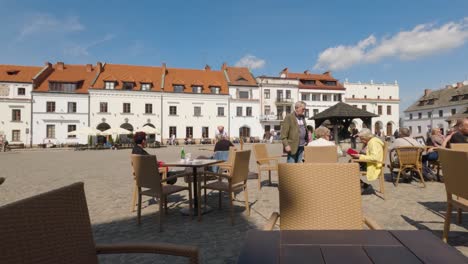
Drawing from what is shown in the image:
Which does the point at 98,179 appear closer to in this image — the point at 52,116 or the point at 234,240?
the point at 234,240

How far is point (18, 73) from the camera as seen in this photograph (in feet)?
124

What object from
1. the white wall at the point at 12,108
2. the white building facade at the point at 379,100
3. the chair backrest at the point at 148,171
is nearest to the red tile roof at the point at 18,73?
the white wall at the point at 12,108

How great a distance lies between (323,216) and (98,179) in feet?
27.5

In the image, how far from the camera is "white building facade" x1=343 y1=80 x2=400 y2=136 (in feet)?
176

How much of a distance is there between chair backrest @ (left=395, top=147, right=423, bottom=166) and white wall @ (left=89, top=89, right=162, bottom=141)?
35911mm

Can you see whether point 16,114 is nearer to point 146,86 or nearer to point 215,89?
point 146,86

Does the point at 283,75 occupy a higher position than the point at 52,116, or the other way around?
the point at 283,75

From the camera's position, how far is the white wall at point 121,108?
124 ft

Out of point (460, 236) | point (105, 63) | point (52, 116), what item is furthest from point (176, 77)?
point (460, 236)

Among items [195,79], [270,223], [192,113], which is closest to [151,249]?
[270,223]

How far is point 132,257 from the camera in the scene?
131 inches

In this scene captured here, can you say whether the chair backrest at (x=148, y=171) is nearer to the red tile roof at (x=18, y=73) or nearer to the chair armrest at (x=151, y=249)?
the chair armrest at (x=151, y=249)

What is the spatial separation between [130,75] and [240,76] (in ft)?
54.2

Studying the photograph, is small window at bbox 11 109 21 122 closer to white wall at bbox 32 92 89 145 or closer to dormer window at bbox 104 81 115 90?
white wall at bbox 32 92 89 145
